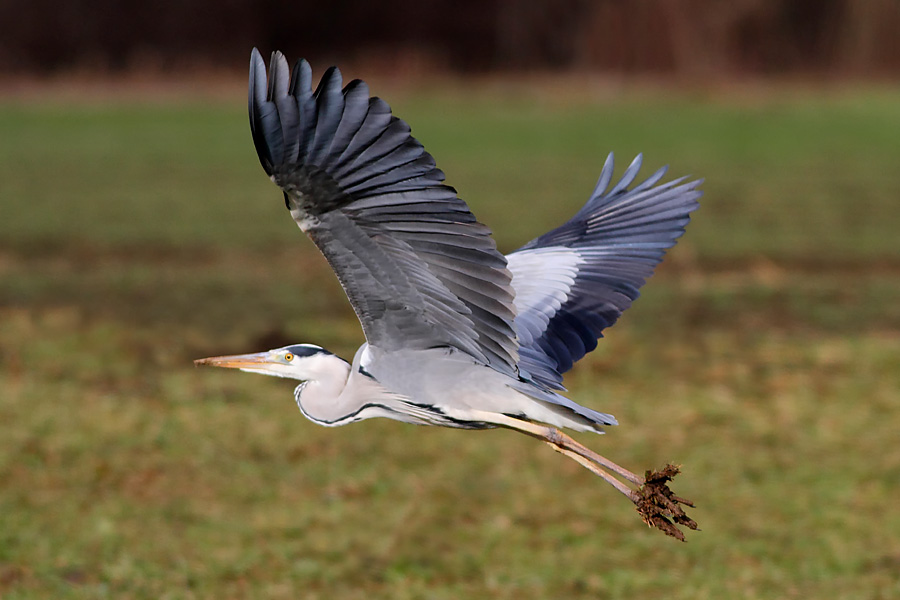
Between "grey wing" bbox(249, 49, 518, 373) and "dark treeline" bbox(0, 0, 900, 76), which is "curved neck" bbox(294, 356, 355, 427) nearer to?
"grey wing" bbox(249, 49, 518, 373)

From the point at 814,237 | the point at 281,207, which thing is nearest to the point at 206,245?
the point at 281,207

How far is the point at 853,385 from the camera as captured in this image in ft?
27.4

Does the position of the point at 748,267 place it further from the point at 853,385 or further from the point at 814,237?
the point at 853,385

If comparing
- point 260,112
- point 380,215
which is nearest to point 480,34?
point 380,215

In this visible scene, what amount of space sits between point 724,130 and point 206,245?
14.4m

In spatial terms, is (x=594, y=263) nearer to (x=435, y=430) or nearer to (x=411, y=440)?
(x=411, y=440)

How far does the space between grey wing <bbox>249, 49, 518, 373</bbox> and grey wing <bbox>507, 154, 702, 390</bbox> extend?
643mm

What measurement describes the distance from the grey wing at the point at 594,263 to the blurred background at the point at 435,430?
4.70 ft

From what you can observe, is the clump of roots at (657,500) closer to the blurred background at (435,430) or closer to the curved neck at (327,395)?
the curved neck at (327,395)

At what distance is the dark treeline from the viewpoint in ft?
115

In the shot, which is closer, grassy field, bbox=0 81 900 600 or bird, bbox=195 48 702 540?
bird, bbox=195 48 702 540

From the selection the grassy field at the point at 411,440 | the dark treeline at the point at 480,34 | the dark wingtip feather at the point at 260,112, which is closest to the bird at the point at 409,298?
the dark wingtip feather at the point at 260,112

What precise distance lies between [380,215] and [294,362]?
1.75ft

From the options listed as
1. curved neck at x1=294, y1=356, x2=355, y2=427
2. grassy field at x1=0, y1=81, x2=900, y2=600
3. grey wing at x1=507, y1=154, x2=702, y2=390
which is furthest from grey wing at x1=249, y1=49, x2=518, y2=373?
grassy field at x1=0, y1=81, x2=900, y2=600
